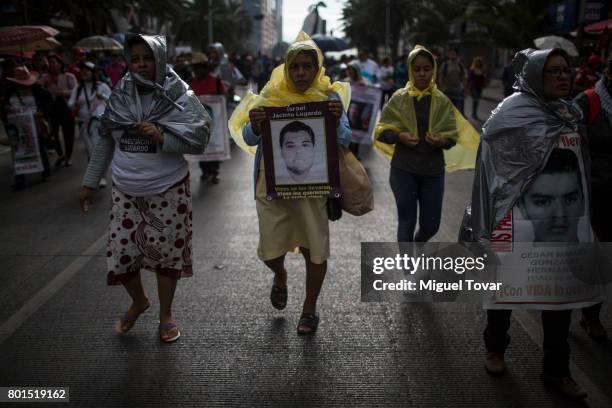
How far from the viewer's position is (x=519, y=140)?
3180mm

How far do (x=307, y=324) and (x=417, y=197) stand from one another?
1445mm

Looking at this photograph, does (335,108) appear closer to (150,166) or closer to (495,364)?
(150,166)

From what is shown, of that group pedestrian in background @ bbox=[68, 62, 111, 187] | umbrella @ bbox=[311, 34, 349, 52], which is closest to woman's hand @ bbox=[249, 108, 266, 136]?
pedestrian in background @ bbox=[68, 62, 111, 187]

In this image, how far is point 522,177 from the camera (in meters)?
3.16

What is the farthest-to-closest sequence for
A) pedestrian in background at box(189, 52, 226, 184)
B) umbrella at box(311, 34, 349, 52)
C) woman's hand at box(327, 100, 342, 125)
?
1. umbrella at box(311, 34, 349, 52)
2. pedestrian in background at box(189, 52, 226, 184)
3. woman's hand at box(327, 100, 342, 125)

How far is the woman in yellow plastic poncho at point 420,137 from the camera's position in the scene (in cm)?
467

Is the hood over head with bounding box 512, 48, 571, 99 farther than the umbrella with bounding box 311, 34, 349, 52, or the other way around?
the umbrella with bounding box 311, 34, 349, 52

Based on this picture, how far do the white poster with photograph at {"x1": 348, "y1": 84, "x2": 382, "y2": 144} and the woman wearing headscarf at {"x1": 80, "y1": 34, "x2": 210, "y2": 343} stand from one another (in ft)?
18.5

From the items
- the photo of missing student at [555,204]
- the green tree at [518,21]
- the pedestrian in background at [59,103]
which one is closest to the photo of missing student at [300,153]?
the photo of missing student at [555,204]

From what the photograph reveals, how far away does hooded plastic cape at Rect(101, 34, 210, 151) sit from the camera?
3709 mm

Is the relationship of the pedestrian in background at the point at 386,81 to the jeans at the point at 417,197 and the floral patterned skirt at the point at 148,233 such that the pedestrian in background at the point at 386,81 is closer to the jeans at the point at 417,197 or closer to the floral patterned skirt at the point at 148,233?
the jeans at the point at 417,197

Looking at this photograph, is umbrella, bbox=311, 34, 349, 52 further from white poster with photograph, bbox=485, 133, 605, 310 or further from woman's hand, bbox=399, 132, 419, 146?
white poster with photograph, bbox=485, 133, 605, 310

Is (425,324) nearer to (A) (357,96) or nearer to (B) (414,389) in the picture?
(B) (414,389)

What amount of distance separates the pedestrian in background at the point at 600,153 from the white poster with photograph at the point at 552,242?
599 mm
